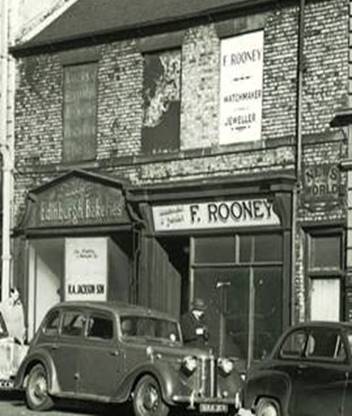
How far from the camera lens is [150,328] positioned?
1750cm

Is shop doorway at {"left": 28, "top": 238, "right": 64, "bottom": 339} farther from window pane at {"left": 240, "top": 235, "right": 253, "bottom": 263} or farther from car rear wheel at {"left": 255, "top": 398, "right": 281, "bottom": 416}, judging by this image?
car rear wheel at {"left": 255, "top": 398, "right": 281, "bottom": 416}

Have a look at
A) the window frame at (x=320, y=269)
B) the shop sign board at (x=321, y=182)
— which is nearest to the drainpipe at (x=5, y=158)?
the window frame at (x=320, y=269)

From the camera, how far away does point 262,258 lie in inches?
857

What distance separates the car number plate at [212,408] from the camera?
1612 cm

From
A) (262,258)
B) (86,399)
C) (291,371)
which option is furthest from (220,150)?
(291,371)

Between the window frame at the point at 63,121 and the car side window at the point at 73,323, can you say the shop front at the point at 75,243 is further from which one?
the car side window at the point at 73,323

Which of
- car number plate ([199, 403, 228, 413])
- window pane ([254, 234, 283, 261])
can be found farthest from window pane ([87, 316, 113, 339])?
window pane ([254, 234, 283, 261])

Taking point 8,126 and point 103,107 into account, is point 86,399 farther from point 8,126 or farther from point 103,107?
point 8,126

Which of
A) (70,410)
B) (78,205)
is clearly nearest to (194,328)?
(70,410)

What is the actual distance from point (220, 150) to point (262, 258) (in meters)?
2.34

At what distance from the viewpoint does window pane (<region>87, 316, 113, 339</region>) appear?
56.4 ft

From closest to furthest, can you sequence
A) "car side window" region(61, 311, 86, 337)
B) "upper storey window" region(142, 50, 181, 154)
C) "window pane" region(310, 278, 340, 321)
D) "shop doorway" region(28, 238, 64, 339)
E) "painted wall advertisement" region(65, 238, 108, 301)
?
"car side window" region(61, 311, 86, 337)
"window pane" region(310, 278, 340, 321)
"upper storey window" region(142, 50, 181, 154)
"painted wall advertisement" region(65, 238, 108, 301)
"shop doorway" region(28, 238, 64, 339)

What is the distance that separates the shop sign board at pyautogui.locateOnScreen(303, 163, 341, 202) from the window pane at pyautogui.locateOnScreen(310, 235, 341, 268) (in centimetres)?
73

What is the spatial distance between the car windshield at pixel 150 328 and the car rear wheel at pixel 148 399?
3.32 feet
